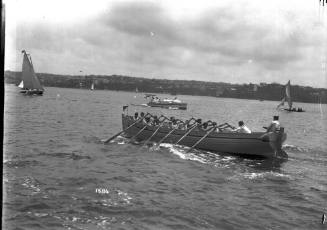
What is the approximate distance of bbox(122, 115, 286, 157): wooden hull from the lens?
71.9 feet

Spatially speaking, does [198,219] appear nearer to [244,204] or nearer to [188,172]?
[244,204]

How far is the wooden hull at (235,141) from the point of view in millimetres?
21906

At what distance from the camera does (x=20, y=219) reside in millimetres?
10711

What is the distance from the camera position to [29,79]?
303 feet

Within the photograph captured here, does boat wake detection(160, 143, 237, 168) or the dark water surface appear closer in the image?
the dark water surface

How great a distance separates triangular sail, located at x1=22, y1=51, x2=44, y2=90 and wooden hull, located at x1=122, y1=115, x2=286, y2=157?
68465 millimetres

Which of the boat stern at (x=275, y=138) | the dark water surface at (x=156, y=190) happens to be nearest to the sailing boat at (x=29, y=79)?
the dark water surface at (x=156, y=190)

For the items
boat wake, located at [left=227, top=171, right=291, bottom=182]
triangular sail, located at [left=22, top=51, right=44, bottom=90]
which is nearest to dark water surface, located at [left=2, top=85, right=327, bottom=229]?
boat wake, located at [left=227, top=171, right=291, bottom=182]

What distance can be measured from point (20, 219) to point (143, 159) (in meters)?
12.1

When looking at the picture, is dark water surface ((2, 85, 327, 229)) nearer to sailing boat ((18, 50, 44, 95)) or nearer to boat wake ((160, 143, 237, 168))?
boat wake ((160, 143, 237, 168))

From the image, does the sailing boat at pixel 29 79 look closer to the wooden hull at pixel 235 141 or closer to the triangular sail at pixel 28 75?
the triangular sail at pixel 28 75

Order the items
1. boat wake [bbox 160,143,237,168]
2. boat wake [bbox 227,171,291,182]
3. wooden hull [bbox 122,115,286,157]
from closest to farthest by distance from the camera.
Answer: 1. boat wake [bbox 227,171,291,182]
2. boat wake [bbox 160,143,237,168]
3. wooden hull [bbox 122,115,286,157]

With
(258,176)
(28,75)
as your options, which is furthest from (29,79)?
(258,176)

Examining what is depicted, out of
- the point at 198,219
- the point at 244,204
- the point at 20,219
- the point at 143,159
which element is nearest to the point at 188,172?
the point at 143,159
